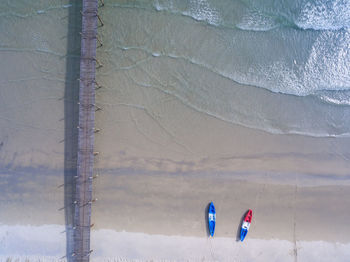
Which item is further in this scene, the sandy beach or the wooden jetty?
the sandy beach

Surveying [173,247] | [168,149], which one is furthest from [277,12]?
[173,247]

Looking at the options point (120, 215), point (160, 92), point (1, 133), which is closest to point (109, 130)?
point (160, 92)

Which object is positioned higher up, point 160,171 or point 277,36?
point 277,36

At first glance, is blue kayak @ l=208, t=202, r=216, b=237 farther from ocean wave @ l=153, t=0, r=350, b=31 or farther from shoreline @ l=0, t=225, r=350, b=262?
ocean wave @ l=153, t=0, r=350, b=31

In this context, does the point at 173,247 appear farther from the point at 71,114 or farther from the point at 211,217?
the point at 71,114

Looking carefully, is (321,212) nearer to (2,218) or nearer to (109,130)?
(109,130)

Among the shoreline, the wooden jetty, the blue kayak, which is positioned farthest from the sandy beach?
the wooden jetty
